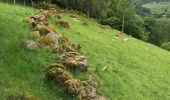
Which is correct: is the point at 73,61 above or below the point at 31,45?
below

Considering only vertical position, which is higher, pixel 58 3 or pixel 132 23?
pixel 58 3

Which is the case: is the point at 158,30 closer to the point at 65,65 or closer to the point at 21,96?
the point at 65,65

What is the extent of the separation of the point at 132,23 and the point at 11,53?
75438 mm

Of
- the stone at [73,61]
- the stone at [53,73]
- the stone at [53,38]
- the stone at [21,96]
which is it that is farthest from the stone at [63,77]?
the stone at [53,38]

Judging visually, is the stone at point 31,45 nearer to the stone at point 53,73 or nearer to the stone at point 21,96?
the stone at point 53,73

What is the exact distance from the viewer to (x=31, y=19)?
38.1m

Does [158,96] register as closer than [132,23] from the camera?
Yes

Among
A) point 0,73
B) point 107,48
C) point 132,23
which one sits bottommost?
point 132,23

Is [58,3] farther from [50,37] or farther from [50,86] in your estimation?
[50,86]

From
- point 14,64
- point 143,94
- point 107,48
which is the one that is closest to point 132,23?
point 107,48

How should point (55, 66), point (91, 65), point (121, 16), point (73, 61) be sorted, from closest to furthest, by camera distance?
point (55, 66)
point (73, 61)
point (91, 65)
point (121, 16)

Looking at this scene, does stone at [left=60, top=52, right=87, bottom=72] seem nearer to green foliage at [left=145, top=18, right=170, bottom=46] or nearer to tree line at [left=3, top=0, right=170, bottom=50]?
tree line at [left=3, top=0, right=170, bottom=50]

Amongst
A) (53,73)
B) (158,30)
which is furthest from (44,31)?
(158,30)

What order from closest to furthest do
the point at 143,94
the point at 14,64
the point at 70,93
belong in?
the point at 70,93, the point at 14,64, the point at 143,94
